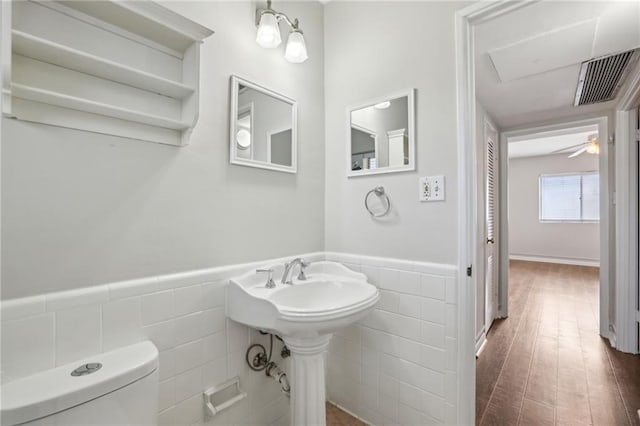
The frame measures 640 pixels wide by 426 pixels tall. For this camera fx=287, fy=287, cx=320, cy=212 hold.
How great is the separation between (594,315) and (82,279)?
15.1 ft

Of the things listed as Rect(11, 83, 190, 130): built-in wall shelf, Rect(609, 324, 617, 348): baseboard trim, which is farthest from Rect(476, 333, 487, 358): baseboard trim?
Rect(11, 83, 190, 130): built-in wall shelf

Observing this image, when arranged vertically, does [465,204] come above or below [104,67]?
below

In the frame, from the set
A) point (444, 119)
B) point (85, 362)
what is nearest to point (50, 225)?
point (85, 362)

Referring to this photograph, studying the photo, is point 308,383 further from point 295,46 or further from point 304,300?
point 295,46

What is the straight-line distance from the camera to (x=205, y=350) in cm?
124

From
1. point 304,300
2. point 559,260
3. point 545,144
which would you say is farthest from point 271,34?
point 559,260

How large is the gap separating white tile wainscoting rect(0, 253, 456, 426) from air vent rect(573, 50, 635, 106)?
1939 millimetres

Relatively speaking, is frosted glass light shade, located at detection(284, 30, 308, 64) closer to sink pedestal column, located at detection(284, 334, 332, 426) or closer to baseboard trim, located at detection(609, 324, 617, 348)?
sink pedestal column, located at detection(284, 334, 332, 426)

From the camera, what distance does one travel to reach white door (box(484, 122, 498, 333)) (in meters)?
2.78

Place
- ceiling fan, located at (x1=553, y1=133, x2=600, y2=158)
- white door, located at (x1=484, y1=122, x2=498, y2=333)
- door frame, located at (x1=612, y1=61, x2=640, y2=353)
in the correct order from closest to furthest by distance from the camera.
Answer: door frame, located at (x1=612, y1=61, x2=640, y2=353), white door, located at (x1=484, y1=122, x2=498, y2=333), ceiling fan, located at (x1=553, y1=133, x2=600, y2=158)

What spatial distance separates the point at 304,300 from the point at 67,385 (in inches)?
35.7

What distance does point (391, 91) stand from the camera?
5.08 feet

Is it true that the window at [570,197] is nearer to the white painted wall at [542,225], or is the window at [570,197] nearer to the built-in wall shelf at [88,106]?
the white painted wall at [542,225]

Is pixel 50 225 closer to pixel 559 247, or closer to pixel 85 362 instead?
pixel 85 362
